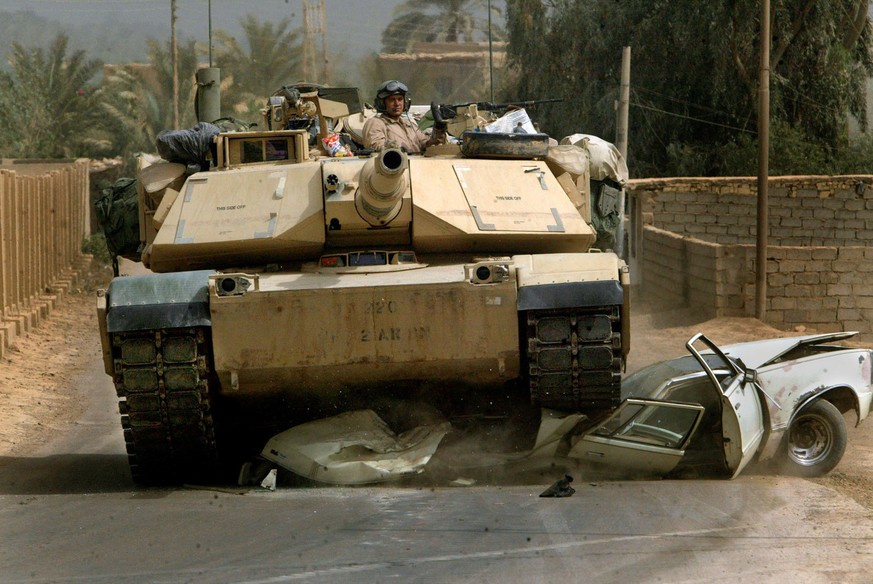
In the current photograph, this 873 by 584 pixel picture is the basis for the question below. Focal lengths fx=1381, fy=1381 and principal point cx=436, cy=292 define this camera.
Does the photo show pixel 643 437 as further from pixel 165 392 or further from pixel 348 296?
pixel 165 392

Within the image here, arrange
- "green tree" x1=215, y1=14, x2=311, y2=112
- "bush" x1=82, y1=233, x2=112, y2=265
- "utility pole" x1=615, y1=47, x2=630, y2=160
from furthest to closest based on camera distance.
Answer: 1. "green tree" x1=215, y1=14, x2=311, y2=112
2. "bush" x1=82, y1=233, x2=112, y2=265
3. "utility pole" x1=615, y1=47, x2=630, y2=160

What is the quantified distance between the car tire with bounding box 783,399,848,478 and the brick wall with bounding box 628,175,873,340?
27.2ft

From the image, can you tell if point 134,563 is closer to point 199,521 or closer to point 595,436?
point 199,521

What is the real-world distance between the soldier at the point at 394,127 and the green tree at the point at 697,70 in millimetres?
18073

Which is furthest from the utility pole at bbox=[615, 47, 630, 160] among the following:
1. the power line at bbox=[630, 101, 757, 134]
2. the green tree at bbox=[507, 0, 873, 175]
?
the power line at bbox=[630, 101, 757, 134]

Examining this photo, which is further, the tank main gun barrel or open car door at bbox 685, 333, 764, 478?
open car door at bbox 685, 333, 764, 478

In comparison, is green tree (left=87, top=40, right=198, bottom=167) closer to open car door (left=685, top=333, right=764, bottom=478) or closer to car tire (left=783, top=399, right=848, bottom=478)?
car tire (left=783, top=399, right=848, bottom=478)

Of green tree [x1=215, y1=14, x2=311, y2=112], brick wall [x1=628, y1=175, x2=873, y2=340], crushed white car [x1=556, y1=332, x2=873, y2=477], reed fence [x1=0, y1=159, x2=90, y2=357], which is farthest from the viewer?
green tree [x1=215, y1=14, x2=311, y2=112]

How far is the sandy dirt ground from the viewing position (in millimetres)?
10219

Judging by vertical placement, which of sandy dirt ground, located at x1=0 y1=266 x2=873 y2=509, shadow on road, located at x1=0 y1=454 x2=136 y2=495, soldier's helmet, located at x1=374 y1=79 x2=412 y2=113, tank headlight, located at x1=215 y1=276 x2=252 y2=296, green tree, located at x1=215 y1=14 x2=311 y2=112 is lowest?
sandy dirt ground, located at x1=0 y1=266 x2=873 y2=509

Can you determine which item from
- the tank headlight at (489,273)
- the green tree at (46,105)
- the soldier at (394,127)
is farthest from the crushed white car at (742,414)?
the green tree at (46,105)

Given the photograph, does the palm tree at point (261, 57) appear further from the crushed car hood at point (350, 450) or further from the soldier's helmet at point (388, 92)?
the crushed car hood at point (350, 450)

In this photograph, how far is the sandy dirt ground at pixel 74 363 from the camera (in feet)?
33.5

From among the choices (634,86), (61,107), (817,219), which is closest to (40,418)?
(817,219)
